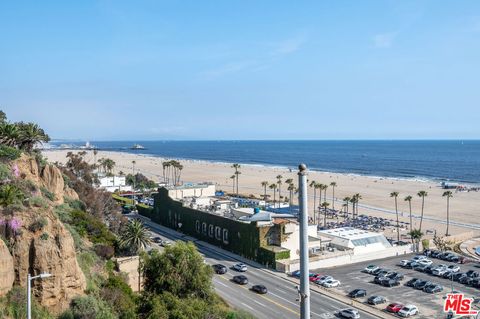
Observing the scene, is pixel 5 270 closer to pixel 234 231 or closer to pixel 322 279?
pixel 322 279

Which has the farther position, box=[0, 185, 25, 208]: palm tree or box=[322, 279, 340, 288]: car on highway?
box=[322, 279, 340, 288]: car on highway

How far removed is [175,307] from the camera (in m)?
29.3

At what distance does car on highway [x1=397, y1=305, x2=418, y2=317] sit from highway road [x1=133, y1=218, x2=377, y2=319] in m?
2.58

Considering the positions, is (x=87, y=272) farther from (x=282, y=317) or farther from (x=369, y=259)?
(x=369, y=259)

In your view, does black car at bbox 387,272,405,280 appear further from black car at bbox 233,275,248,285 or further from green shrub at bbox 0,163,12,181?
green shrub at bbox 0,163,12,181

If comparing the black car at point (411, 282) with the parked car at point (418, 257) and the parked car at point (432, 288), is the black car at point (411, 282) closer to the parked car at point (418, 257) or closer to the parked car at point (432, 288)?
the parked car at point (432, 288)

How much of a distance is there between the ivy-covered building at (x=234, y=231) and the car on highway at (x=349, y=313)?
48.5ft

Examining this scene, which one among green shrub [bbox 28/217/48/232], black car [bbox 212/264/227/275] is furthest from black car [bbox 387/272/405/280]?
green shrub [bbox 28/217/48/232]

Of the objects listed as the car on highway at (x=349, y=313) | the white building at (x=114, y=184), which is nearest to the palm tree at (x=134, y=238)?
the car on highway at (x=349, y=313)

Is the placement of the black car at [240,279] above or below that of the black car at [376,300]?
above

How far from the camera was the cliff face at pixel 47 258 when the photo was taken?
26.3m

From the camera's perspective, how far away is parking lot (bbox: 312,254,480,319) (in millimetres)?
43125

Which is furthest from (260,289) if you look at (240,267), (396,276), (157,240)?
(157,240)

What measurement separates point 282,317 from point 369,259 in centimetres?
2484
